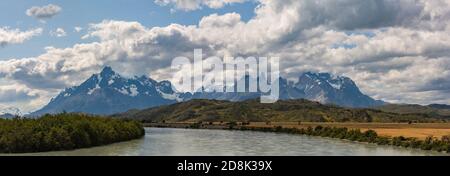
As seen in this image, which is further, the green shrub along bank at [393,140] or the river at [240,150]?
the green shrub along bank at [393,140]

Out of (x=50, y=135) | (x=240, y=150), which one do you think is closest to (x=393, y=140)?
(x=240, y=150)

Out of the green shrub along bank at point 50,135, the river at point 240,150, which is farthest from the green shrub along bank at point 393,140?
the green shrub along bank at point 50,135

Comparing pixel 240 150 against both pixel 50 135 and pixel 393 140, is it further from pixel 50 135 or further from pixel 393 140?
pixel 393 140

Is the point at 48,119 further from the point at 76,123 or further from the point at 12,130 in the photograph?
the point at 12,130

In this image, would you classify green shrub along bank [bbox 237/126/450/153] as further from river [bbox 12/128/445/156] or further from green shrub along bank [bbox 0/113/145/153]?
green shrub along bank [bbox 0/113/145/153]

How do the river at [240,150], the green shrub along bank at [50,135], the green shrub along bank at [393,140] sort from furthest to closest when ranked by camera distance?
the green shrub along bank at [393,140], the green shrub along bank at [50,135], the river at [240,150]

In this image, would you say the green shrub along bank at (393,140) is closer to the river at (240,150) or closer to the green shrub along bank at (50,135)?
the river at (240,150)
